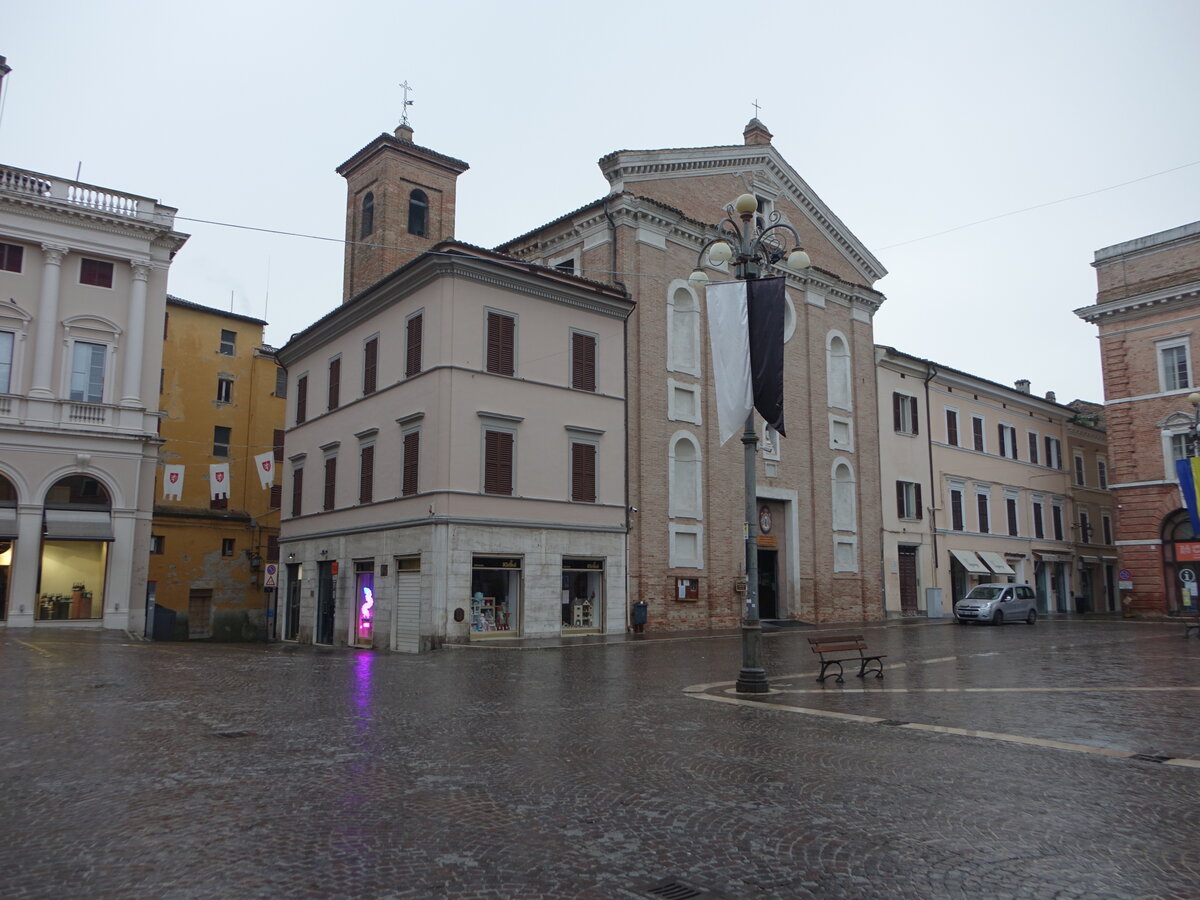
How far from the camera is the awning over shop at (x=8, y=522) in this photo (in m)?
27.9

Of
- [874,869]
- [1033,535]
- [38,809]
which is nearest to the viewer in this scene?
[874,869]

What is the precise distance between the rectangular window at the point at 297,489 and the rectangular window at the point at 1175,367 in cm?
3744

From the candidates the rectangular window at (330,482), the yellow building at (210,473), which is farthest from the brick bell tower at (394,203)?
the yellow building at (210,473)

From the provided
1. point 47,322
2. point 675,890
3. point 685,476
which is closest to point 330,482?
point 47,322

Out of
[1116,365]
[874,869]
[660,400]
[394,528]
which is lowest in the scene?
[874,869]

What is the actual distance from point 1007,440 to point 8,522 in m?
45.1

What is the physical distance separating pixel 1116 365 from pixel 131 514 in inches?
1662

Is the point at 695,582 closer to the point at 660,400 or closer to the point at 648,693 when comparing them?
the point at 660,400

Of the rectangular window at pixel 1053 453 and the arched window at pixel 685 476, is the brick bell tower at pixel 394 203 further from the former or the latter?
the rectangular window at pixel 1053 453

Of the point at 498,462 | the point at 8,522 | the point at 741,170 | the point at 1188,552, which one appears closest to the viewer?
the point at 498,462

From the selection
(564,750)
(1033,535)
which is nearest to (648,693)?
(564,750)

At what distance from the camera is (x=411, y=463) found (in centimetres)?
2623

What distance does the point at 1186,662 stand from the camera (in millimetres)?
18312

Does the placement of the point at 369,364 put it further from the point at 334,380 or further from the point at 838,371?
→ the point at 838,371
